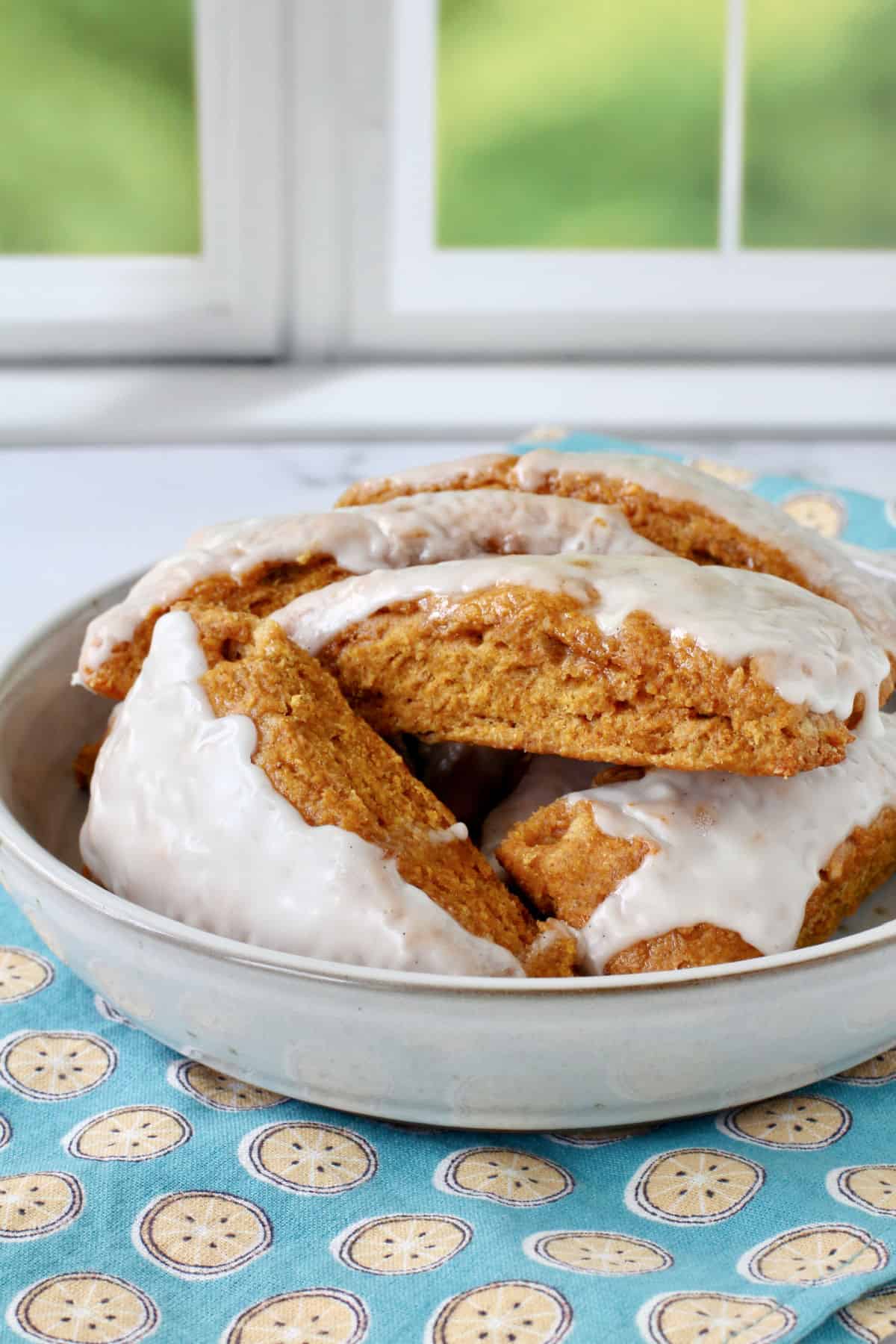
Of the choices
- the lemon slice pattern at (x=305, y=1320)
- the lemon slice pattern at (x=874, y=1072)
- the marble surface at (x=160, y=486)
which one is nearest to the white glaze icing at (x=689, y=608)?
the lemon slice pattern at (x=874, y=1072)

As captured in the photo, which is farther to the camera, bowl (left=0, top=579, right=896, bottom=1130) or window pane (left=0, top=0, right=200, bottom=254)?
window pane (left=0, top=0, right=200, bottom=254)

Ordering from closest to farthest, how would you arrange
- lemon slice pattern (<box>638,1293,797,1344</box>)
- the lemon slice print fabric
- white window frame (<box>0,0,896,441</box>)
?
1. lemon slice pattern (<box>638,1293,797,1344</box>)
2. the lemon slice print fabric
3. white window frame (<box>0,0,896,441</box>)

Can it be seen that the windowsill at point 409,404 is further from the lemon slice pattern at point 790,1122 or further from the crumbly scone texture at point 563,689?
the lemon slice pattern at point 790,1122

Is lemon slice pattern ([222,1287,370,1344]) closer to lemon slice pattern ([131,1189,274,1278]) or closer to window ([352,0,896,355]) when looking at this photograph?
lemon slice pattern ([131,1189,274,1278])

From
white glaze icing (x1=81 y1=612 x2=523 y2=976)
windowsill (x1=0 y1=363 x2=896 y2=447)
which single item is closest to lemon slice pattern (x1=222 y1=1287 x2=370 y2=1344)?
white glaze icing (x1=81 y1=612 x2=523 y2=976)

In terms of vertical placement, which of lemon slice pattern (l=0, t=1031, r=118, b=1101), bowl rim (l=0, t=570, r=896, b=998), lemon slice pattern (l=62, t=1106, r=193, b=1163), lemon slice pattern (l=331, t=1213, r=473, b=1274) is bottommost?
lemon slice pattern (l=331, t=1213, r=473, b=1274)

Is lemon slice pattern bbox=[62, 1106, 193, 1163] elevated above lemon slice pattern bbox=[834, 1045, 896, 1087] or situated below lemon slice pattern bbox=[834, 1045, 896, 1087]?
below
